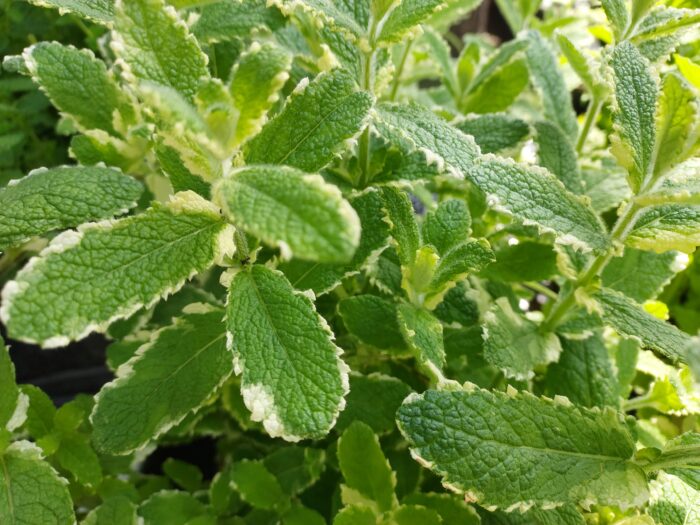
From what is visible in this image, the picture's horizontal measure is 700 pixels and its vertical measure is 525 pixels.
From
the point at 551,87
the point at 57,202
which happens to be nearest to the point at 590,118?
the point at 551,87

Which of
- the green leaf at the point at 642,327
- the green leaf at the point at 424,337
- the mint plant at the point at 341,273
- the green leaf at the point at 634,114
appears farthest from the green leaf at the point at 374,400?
the green leaf at the point at 634,114

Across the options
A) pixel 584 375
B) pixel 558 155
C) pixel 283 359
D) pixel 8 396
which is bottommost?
pixel 8 396

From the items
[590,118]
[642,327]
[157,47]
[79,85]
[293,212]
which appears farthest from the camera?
[590,118]

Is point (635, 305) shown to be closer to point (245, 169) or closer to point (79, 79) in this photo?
point (245, 169)

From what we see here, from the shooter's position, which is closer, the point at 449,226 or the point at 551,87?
the point at 449,226

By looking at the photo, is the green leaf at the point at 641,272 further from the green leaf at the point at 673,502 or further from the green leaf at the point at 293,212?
the green leaf at the point at 293,212

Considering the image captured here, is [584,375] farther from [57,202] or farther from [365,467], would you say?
[57,202]

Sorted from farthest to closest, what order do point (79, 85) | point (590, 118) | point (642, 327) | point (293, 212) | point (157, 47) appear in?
1. point (590, 118)
2. point (79, 85)
3. point (642, 327)
4. point (157, 47)
5. point (293, 212)

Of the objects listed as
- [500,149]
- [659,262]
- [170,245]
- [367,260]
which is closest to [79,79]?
[170,245]
